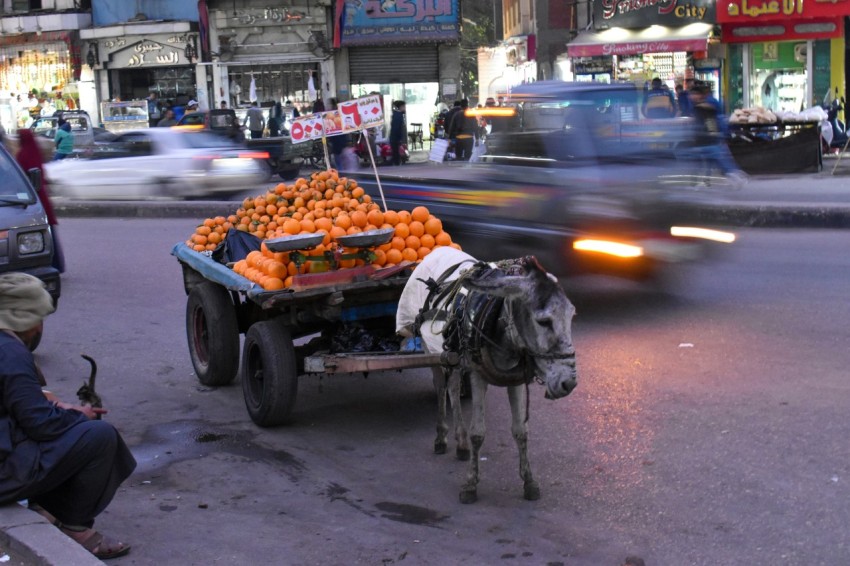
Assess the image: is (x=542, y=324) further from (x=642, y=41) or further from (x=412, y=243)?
(x=642, y=41)

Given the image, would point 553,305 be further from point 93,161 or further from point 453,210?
point 93,161

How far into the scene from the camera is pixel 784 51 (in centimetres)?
2700

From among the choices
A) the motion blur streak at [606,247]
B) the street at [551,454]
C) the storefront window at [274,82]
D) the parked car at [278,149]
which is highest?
the storefront window at [274,82]

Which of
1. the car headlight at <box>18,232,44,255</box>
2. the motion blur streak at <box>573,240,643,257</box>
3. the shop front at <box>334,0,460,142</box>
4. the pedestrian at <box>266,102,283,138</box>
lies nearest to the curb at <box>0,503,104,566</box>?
the car headlight at <box>18,232,44,255</box>

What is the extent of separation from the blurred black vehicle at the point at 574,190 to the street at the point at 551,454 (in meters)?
0.64

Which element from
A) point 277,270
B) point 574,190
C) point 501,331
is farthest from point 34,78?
point 501,331

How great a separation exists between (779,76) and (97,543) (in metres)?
25.6

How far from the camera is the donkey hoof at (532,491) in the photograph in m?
5.54

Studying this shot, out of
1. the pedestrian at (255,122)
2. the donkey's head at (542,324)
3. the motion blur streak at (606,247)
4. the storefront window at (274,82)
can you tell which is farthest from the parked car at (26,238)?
the storefront window at (274,82)

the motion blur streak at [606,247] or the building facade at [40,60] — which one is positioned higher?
the building facade at [40,60]

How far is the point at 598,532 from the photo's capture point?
5.11m

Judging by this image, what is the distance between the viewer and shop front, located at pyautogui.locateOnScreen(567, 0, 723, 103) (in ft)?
87.6

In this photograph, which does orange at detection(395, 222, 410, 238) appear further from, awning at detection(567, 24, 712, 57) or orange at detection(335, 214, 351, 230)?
awning at detection(567, 24, 712, 57)

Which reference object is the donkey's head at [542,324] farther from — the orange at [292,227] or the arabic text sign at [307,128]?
the arabic text sign at [307,128]
